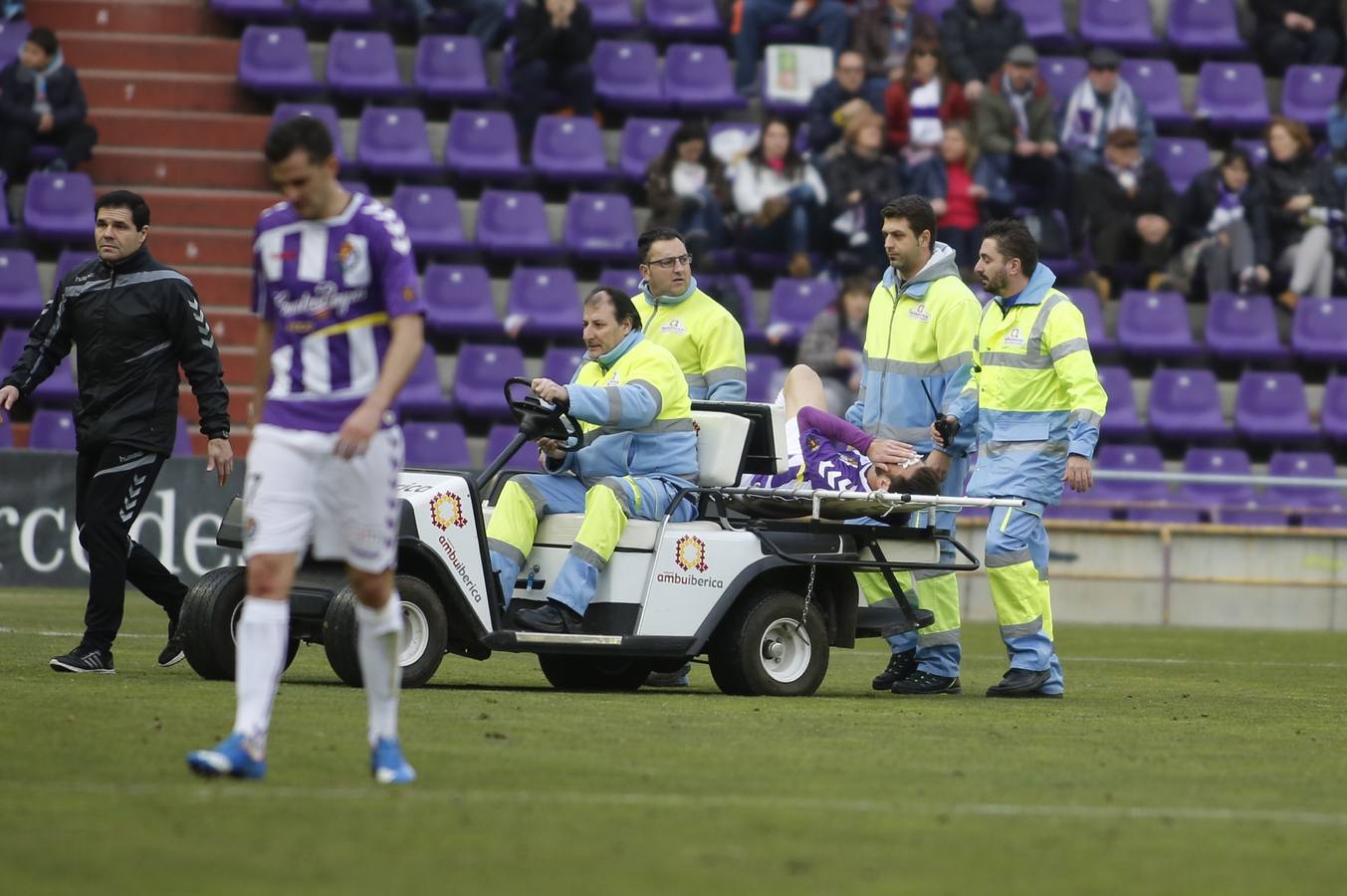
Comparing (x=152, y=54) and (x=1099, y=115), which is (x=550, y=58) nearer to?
(x=152, y=54)

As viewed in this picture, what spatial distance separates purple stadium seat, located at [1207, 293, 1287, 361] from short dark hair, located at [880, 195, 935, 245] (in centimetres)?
983

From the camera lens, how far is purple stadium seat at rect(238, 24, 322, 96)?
20.0 meters

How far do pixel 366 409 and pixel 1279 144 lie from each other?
15.1m

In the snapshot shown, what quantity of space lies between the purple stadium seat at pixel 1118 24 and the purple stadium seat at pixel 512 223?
6085 millimetres

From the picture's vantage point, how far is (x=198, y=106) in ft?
66.7

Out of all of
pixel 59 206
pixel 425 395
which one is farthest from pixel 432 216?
pixel 59 206

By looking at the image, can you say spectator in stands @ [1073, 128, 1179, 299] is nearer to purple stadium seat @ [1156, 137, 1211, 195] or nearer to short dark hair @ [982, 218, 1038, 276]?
purple stadium seat @ [1156, 137, 1211, 195]

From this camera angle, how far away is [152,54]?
20.5m

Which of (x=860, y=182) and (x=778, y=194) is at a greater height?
(x=860, y=182)

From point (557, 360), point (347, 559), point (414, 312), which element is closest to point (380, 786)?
point (347, 559)

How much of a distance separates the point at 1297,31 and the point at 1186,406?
4.63 metres

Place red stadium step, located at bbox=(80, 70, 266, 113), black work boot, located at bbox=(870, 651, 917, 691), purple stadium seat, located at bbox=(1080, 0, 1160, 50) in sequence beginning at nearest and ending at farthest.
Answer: black work boot, located at bbox=(870, 651, 917, 691) < red stadium step, located at bbox=(80, 70, 266, 113) < purple stadium seat, located at bbox=(1080, 0, 1160, 50)

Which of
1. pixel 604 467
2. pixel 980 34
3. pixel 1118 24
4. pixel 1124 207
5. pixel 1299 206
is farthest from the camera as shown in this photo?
pixel 1118 24

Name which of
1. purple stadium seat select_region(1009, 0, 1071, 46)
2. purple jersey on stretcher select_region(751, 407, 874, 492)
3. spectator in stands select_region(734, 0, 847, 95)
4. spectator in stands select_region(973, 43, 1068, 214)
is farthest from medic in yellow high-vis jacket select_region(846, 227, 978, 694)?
purple stadium seat select_region(1009, 0, 1071, 46)
